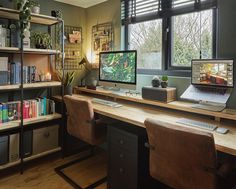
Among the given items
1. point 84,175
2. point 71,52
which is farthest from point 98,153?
point 71,52

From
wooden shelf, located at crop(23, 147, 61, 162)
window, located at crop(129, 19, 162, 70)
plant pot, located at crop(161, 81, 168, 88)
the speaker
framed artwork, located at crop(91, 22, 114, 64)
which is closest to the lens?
the speaker

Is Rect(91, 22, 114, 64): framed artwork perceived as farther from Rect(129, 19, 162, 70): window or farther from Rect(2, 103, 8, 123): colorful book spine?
Rect(2, 103, 8, 123): colorful book spine

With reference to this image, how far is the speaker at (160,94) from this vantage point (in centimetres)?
203

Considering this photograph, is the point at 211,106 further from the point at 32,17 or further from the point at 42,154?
the point at 32,17

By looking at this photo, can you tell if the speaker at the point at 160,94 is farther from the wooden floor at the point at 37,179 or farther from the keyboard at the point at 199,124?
the wooden floor at the point at 37,179

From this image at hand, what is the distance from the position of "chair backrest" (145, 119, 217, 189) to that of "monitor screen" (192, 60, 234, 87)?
721 mm

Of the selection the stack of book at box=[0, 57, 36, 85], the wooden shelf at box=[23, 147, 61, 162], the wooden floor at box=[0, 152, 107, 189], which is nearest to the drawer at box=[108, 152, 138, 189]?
the wooden floor at box=[0, 152, 107, 189]

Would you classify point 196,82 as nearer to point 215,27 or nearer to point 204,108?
point 204,108

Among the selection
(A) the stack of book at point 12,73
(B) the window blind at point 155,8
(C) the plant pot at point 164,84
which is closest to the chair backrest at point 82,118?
(A) the stack of book at point 12,73

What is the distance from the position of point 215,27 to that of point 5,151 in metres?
2.47

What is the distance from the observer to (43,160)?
265cm

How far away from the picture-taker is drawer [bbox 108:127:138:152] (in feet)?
5.65

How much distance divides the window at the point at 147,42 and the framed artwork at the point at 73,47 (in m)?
0.87

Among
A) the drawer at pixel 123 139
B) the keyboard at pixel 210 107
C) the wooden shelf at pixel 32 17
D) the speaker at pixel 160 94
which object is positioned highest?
the wooden shelf at pixel 32 17
